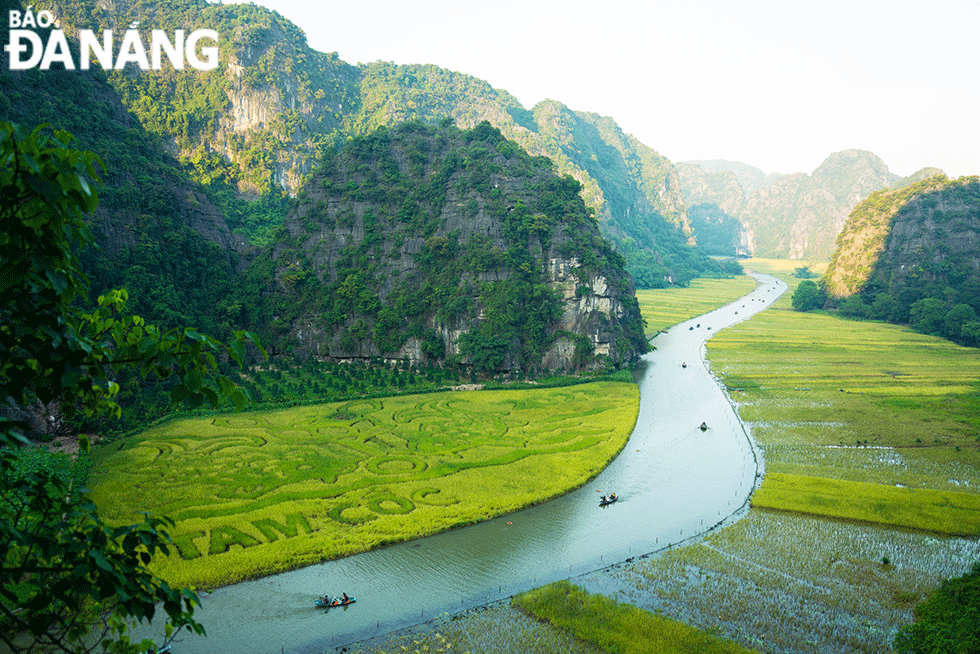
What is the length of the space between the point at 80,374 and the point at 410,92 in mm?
154001

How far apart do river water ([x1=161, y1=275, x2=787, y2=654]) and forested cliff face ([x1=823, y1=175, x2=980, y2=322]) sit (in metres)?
76.6

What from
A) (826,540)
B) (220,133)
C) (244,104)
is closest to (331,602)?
(826,540)

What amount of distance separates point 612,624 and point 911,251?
111505mm

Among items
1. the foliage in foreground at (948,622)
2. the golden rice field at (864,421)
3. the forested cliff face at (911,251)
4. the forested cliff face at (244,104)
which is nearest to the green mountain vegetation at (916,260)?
the forested cliff face at (911,251)

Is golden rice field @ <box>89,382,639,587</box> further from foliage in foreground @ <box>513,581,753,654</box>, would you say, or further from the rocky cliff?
the rocky cliff

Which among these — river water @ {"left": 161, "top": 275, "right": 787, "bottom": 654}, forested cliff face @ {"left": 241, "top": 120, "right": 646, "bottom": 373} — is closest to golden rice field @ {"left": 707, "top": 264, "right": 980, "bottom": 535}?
river water @ {"left": 161, "top": 275, "right": 787, "bottom": 654}

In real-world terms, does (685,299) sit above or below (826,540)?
above

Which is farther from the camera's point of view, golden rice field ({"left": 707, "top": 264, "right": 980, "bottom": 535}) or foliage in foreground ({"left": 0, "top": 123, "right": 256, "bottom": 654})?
golden rice field ({"left": 707, "top": 264, "right": 980, "bottom": 535})

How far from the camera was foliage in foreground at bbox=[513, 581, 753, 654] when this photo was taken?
19484mm

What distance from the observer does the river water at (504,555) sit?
20641 millimetres

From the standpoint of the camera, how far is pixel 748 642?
64.6 ft

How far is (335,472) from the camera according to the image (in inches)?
1339

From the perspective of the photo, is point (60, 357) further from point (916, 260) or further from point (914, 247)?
point (914, 247)

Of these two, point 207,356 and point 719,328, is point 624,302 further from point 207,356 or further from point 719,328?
point 207,356
